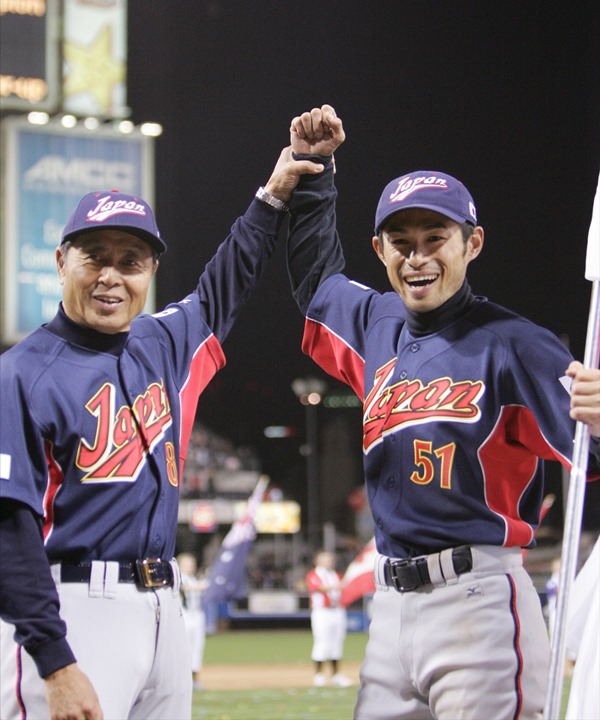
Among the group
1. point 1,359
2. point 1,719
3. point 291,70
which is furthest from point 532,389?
point 291,70

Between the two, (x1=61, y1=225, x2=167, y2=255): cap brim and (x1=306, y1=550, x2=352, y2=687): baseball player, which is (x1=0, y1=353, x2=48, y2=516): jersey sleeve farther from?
(x1=306, y1=550, x2=352, y2=687): baseball player

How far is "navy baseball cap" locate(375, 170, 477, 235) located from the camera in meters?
3.17

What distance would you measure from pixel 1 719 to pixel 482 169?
1295cm

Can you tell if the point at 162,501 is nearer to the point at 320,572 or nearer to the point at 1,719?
the point at 1,719

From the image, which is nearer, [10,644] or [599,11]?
[10,644]

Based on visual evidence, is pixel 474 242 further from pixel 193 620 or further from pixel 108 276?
pixel 193 620

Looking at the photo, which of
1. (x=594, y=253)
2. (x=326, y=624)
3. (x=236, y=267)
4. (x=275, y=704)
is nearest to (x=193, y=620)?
(x=326, y=624)

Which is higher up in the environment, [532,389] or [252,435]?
[532,389]

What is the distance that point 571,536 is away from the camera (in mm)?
2586

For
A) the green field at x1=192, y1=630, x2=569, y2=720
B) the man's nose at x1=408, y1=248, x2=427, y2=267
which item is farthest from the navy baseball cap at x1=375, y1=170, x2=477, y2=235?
the green field at x1=192, y1=630, x2=569, y2=720

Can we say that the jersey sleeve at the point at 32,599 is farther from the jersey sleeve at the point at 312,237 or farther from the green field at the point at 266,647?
the green field at the point at 266,647

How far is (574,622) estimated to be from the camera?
9.95 ft

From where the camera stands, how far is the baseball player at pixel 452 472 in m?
2.93

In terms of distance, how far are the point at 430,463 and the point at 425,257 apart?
0.59 metres
